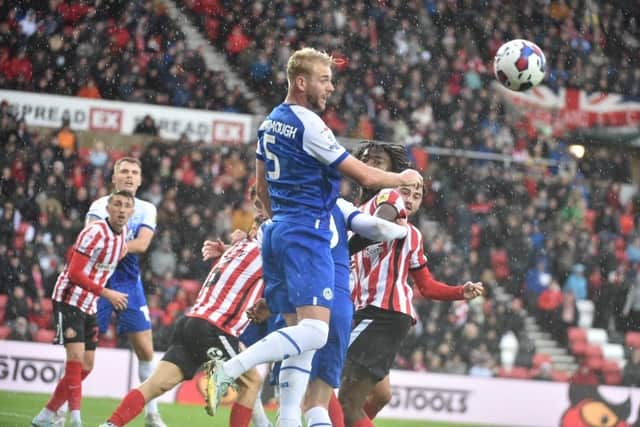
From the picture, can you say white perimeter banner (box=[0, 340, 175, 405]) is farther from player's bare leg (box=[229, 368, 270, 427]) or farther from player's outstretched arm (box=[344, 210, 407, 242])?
player's outstretched arm (box=[344, 210, 407, 242])

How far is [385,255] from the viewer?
22.8 feet

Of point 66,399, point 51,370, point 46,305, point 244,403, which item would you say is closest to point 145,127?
point 46,305

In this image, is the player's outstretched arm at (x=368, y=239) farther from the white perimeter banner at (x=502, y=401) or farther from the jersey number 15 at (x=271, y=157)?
the white perimeter banner at (x=502, y=401)

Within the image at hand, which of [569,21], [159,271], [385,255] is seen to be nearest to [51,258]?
[159,271]

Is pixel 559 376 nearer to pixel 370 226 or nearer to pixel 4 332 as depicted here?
pixel 4 332

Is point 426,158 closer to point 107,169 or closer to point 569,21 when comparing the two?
point 107,169

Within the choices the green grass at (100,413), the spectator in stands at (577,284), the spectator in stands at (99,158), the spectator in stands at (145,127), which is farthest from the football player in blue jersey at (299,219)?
the spectator in stands at (577,284)

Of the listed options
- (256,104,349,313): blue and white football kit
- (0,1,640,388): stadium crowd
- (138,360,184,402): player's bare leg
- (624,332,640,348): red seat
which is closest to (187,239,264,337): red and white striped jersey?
(138,360,184,402): player's bare leg

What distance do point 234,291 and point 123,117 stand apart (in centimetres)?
1049

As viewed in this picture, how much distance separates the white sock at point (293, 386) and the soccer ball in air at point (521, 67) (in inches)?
219

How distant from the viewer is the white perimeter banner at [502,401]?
45.6 feet

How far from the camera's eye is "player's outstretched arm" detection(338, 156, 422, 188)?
579 cm

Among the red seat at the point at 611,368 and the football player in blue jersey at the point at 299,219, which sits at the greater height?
the football player in blue jersey at the point at 299,219

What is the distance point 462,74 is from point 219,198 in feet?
23.6
